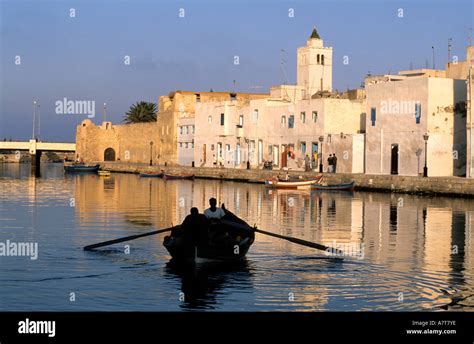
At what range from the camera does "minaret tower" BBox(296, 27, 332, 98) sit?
99.8m

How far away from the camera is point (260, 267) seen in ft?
68.1


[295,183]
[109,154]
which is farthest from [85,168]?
[295,183]

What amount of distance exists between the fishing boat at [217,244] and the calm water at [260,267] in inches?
16.6

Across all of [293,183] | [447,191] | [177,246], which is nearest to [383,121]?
[293,183]

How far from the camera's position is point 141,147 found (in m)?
113

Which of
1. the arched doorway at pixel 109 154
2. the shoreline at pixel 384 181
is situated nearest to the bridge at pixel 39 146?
the arched doorway at pixel 109 154

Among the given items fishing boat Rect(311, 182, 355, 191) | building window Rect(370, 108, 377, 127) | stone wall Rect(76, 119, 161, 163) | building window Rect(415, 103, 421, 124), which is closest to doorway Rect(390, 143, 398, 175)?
building window Rect(370, 108, 377, 127)

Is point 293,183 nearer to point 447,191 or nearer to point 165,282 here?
point 447,191

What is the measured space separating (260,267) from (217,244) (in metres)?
1.13

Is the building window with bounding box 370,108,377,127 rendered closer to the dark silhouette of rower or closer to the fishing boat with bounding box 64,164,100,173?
the dark silhouette of rower

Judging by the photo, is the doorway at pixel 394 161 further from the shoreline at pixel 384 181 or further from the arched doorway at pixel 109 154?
the arched doorway at pixel 109 154

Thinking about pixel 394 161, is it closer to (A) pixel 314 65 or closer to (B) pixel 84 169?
(A) pixel 314 65

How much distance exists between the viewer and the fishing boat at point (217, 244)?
20.4 metres
